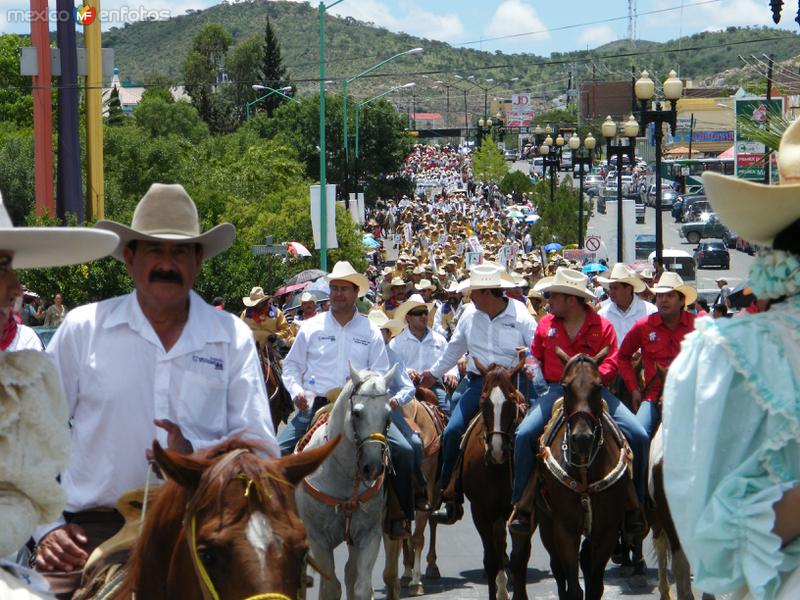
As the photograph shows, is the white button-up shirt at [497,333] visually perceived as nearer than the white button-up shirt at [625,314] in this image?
Yes

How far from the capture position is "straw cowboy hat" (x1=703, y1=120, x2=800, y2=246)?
3.32 meters

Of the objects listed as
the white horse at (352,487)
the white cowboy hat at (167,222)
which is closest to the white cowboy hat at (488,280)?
the white horse at (352,487)

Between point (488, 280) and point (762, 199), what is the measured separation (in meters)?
9.60

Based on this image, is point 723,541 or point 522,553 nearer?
point 723,541

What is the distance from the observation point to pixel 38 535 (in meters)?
5.08

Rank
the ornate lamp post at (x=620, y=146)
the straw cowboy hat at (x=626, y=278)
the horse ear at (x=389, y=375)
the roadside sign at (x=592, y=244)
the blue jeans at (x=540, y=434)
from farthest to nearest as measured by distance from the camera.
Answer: the roadside sign at (x=592, y=244) < the ornate lamp post at (x=620, y=146) < the straw cowboy hat at (x=626, y=278) < the blue jeans at (x=540, y=434) < the horse ear at (x=389, y=375)

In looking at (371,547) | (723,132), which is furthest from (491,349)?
(723,132)

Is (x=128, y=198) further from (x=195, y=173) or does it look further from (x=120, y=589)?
(x=120, y=589)

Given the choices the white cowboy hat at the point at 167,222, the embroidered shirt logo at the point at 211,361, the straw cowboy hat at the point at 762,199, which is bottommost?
the embroidered shirt logo at the point at 211,361

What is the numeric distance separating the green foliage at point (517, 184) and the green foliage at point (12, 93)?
130 ft

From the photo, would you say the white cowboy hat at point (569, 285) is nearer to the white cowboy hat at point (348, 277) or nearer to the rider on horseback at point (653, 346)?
the rider on horseback at point (653, 346)

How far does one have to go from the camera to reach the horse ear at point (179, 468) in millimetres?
4234

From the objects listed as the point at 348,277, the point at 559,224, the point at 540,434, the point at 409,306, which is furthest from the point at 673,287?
the point at 559,224

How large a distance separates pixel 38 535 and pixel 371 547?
5449 mm
